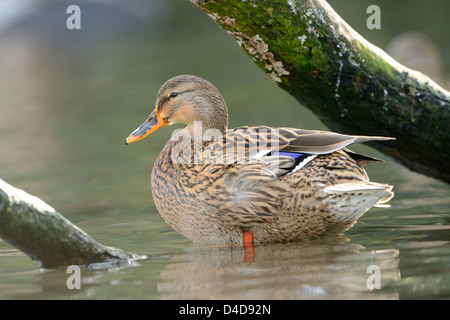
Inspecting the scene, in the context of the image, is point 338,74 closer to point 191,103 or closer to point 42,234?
point 191,103

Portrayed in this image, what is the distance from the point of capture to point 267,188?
4820 millimetres

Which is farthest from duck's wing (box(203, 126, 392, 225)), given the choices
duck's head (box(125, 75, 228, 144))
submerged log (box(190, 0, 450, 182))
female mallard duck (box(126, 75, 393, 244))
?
duck's head (box(125, 75, 228, 144))

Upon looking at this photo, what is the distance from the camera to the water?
4031 millimetres

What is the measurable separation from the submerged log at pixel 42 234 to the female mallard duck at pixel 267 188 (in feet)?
2.36

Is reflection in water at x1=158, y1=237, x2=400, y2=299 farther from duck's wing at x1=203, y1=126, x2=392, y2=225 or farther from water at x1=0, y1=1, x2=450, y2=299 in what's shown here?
duck's wing at x1=203, y1=126, x2=392, y2=225

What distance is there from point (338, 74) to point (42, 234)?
84.7 inches

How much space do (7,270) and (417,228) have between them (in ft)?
8.69

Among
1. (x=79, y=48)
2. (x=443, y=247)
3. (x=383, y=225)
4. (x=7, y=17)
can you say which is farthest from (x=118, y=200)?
(x=7, y=17)

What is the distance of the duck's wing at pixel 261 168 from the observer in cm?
482

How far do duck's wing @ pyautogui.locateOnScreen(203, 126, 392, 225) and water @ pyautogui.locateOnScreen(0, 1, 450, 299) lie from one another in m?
0.28

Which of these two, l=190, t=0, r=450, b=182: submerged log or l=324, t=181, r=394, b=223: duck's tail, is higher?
l=190, t=0, r=450, b=182: submerged log

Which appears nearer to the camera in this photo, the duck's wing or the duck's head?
the duck's wing

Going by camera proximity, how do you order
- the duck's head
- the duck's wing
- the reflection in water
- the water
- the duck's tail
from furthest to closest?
1. the duck's head
2. the duck's wing
3. the duck's tail
4. the water
5. the reflection in water

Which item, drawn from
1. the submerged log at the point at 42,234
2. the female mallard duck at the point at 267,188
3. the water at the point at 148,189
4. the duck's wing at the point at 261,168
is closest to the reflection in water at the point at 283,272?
the water at the point at 148,189
